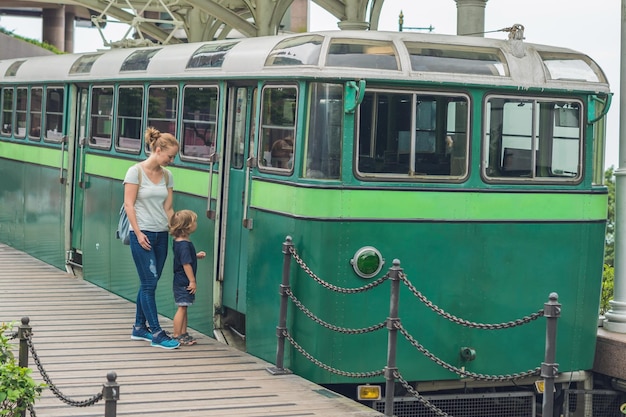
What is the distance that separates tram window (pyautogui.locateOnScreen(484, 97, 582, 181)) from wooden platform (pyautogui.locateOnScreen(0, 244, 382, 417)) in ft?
7.69

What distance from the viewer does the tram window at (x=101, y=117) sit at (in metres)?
13.7

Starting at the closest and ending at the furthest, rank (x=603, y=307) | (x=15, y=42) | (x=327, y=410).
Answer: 1. (x=327, y=410)
2. (x=603, y=307)
3. (x=15, y=42)

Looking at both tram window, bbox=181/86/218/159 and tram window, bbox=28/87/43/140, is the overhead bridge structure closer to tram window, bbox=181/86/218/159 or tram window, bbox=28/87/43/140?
tram window, bbox=28/87/43/140

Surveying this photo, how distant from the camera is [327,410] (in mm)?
8578

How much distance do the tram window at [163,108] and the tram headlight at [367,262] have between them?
2.95 metres

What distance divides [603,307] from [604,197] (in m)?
2.19

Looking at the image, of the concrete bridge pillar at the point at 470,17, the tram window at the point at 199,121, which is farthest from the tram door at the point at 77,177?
the concrete bridge pillar at the point at 470,17

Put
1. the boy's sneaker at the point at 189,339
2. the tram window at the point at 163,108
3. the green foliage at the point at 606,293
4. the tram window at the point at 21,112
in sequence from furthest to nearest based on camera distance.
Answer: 1. the tram window at the point at 21,112
2. the green foliage at the point at 606,293
3. the tram window at the point at 163,108
4. the boy's sneaker at the point at 189,339

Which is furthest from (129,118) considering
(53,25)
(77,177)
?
(53,25)

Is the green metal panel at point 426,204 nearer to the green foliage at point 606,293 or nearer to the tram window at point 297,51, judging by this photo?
the tram window at point 297,51

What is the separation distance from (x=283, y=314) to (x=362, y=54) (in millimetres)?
2052

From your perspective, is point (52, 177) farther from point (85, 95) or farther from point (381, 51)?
point (381, 51)

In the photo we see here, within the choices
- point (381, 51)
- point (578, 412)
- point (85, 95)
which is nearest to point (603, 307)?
point (578, 412)

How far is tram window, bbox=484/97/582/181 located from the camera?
9.94 meters
